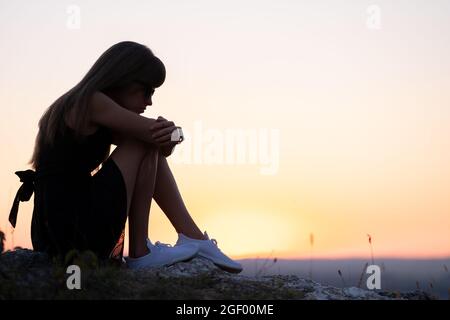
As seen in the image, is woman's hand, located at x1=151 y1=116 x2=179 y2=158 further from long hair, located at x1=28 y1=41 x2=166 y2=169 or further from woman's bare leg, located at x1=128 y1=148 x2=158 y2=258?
long hair, located at x1=28 y1=41 x2=166 y2=169

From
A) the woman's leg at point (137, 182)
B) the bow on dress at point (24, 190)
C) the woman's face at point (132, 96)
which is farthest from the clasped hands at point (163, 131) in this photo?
the bow on dress at point (24, 190)

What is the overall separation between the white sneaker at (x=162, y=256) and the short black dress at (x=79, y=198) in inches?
9.7

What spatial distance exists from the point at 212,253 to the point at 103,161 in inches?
44.9

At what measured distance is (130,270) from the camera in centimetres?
530

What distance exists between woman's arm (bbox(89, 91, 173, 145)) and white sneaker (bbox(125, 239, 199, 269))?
3.03ft

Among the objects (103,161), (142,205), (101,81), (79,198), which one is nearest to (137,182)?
(142,205)

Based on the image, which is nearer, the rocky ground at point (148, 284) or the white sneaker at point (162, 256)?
the rocky ground at point (148, 284)

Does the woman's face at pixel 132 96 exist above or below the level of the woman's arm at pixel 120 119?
above

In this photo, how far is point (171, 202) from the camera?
19.2 feet

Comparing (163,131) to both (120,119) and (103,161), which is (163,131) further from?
(103,161)

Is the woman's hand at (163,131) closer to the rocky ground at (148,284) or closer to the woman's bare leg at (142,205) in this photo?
the woman's bare leg at (142,205)

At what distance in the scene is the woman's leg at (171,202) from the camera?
19.0 feet

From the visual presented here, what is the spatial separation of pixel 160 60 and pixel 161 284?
175 cm
